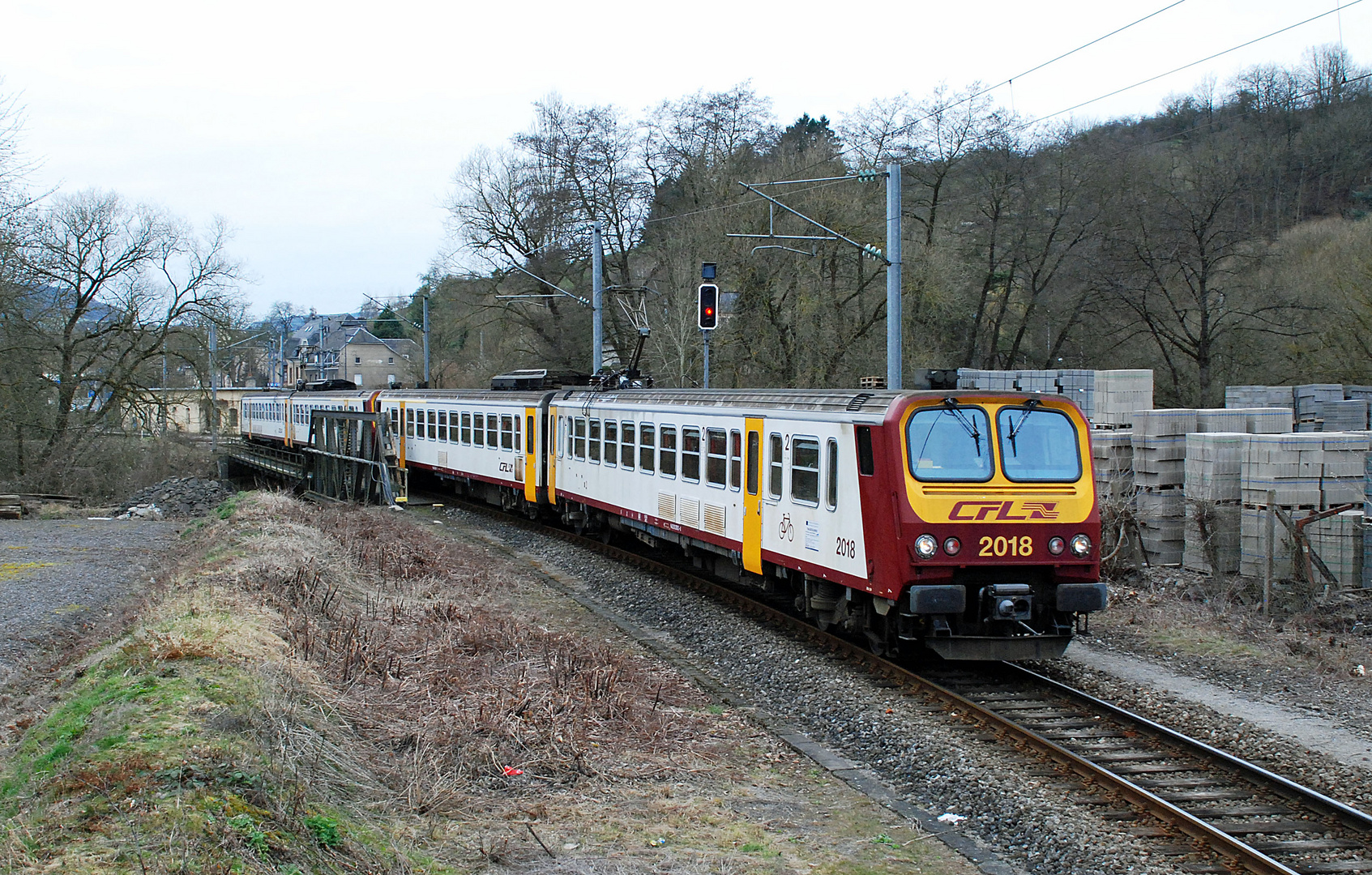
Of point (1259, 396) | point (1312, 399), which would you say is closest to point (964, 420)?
point (1312, 399)

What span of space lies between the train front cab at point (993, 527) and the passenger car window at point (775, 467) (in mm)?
2434

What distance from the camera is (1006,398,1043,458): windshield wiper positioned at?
30.7ft

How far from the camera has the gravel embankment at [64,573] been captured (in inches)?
491

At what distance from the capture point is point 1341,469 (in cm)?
1300

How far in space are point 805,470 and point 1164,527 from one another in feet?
20.6

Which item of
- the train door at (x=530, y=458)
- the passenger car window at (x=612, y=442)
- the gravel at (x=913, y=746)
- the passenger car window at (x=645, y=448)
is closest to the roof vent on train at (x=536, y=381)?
the train door at (x=530, y=458)

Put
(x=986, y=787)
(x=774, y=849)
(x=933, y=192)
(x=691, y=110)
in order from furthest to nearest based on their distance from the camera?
(x=691, y=110) < (x=933, y=192) < (x=986, y=787) < (x=774, y=849)

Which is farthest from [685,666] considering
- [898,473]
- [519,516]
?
[519,516]

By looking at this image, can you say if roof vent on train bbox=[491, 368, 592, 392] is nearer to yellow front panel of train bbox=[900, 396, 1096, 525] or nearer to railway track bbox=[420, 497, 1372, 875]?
yellow front panel of train bbox=[900, 396, 1096, 525]

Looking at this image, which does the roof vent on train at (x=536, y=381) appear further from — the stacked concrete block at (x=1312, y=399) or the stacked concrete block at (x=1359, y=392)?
the stacked concrete block at (x=1359, y=392)

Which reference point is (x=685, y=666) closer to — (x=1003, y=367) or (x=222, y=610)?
(x=222, y=610)

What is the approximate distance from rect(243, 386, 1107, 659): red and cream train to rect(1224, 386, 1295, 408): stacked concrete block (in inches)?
431

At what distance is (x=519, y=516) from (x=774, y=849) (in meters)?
17.8

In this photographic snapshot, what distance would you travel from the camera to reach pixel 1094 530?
Result: 9.27 m
